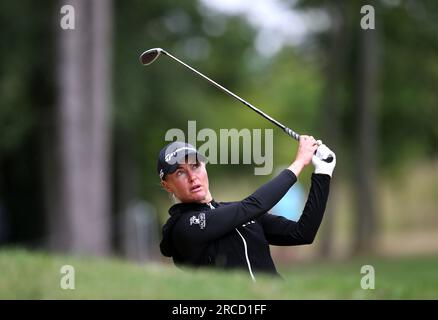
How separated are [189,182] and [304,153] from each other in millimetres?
602

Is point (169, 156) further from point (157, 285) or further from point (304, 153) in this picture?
point (157, 285)

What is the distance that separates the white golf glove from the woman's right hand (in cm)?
3

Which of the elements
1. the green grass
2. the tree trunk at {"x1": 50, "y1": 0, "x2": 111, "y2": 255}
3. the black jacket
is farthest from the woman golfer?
the tree trunk at {"x1": 50, "y1": 0, "x2": 111, "y2": 255}

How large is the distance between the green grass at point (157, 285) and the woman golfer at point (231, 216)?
3058mm

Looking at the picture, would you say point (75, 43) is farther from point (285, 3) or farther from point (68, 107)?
point (285, 3)

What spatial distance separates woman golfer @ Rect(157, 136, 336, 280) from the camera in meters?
4.59

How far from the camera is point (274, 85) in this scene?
47.4 m

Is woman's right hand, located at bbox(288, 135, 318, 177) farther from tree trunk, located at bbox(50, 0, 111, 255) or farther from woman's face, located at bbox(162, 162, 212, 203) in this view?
tree trunk, located at bbox(50, 0, 111, 255)

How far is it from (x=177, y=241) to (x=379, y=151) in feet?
86.2

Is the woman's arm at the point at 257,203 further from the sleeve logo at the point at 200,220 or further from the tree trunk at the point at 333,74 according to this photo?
the tree trunk at the point at 333,74

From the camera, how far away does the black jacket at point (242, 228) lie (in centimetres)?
461

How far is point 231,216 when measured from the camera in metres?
4.62
